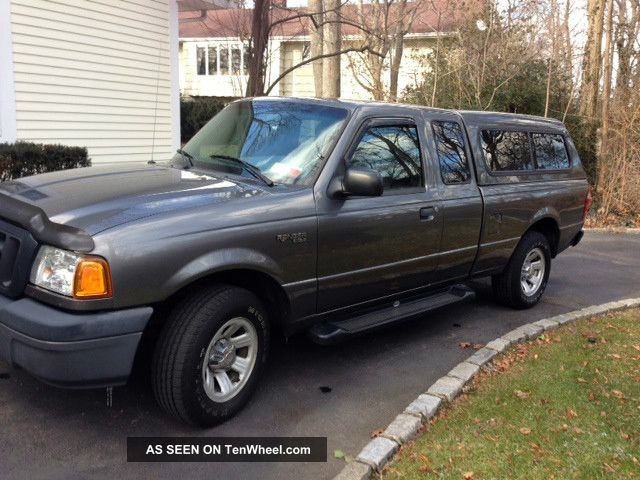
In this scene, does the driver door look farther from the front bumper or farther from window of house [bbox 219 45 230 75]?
window of house [bbox 219 45 230 75]

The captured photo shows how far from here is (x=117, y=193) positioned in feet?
11.6

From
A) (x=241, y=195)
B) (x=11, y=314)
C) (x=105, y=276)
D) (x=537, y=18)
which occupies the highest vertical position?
(x=537, y=18)

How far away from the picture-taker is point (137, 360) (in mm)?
3615

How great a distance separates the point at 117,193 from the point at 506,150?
149 inches

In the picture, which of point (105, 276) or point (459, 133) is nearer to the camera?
point (105, 276)

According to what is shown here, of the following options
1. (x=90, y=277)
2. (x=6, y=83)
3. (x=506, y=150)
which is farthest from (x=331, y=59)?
(x=90, y=277)

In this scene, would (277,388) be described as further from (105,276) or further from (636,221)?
(636,221)

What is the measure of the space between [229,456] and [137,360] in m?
0.80

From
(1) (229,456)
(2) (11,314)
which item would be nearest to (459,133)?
(1) (229,456)

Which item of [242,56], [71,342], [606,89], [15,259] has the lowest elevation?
[71,342]

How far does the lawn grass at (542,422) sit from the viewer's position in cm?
322

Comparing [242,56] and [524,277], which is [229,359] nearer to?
[524,277]

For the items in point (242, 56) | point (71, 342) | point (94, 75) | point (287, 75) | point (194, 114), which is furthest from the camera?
point (287, 75)

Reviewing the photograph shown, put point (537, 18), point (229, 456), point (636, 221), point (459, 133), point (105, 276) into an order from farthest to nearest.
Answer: point (537, 18) < point (636, 221) < point (459, 133) < point (229, 456) < point (105, 276)
